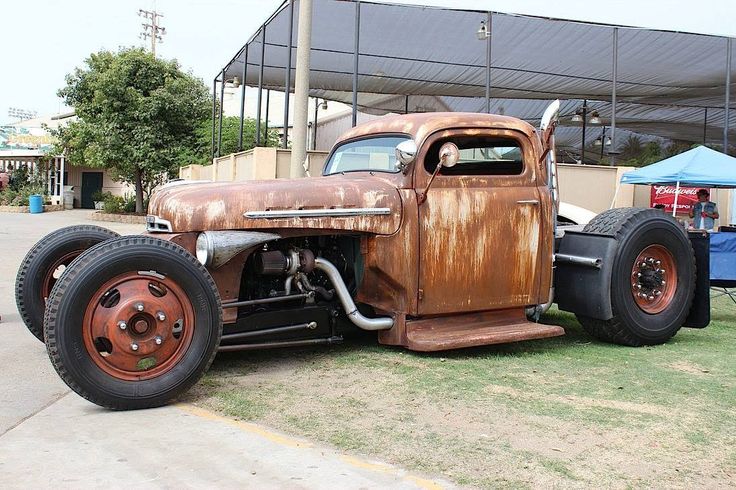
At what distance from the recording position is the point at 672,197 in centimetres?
1487

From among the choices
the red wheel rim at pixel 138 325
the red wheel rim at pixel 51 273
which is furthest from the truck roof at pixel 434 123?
the red wheel rim at pixel 51 273

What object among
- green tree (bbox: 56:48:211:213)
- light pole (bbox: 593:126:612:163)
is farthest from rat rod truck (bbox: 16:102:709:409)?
green tree (bbox: 56:48:211:213)

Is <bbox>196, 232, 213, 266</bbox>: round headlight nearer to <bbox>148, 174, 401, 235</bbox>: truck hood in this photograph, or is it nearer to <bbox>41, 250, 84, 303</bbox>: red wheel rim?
<bbox>148, 174, 401, 235</bbox>: truck hood

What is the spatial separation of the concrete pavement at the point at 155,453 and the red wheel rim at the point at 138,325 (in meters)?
0.27

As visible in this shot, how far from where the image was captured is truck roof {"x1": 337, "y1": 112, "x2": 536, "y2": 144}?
17.6 ft

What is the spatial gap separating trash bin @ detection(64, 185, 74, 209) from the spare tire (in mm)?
34241

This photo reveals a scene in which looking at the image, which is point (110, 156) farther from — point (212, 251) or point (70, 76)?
point (212, 251)

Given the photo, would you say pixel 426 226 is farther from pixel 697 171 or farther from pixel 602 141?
pixel 602 141

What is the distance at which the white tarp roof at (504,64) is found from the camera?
44.5 ft

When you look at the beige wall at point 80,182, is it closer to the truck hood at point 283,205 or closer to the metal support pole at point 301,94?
the metal support pole at point 301,94

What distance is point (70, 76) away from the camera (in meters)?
27.5

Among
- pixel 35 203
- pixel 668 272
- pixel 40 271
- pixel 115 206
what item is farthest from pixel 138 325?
pixel 35 203

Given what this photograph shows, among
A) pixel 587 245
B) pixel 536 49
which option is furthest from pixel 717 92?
pixel 587 245

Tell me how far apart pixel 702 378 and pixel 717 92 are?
15152mm
